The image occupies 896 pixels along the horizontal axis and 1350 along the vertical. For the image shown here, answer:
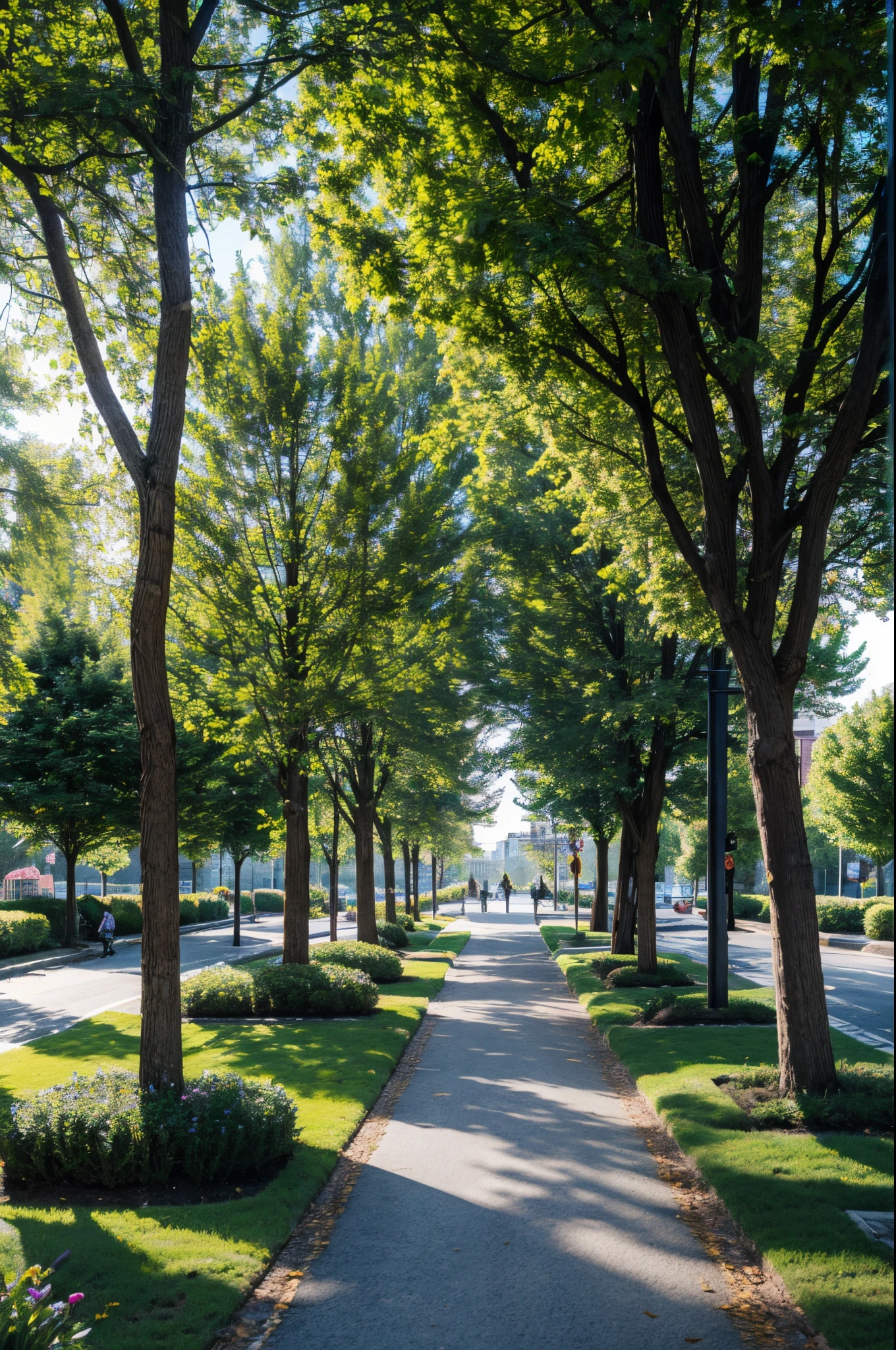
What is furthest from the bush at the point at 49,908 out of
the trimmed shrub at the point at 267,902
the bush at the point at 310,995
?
the trimmed shrub at the point at 267,902

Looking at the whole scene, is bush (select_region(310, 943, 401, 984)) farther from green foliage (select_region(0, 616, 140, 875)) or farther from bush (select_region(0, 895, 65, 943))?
bush (select_region(0, 895, 65, 943))

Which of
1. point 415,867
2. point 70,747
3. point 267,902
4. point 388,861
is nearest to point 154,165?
point 70,747

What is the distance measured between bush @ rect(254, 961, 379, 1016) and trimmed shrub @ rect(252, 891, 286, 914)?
47.9 m

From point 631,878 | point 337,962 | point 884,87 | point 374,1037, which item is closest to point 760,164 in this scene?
point 884,87

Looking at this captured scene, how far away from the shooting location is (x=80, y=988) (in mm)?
19578

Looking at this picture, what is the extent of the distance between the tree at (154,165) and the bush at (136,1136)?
516 mm

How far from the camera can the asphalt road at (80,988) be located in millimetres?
14820

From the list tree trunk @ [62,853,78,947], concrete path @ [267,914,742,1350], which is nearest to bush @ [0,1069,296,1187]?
concrete path @ [267,914,742,1350]

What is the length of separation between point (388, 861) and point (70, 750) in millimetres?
10636

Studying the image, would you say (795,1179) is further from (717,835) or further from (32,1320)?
(717,835)

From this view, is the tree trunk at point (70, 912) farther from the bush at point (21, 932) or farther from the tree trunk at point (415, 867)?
the tree trunk at point (415, 867)

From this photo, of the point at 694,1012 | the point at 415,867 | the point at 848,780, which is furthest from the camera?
the point at 415,867

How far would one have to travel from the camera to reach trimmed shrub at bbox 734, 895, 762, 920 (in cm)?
4628

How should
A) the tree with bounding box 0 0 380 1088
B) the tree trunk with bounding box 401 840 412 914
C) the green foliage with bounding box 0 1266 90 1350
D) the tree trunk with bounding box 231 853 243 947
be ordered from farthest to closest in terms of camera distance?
the tree trunk with bounding box 401 840 412 914
the tree trunk with bounding box 231 853 243 947
the tree with bounding box 0 0 380 1088
the green foliage with bounding box 0 1266 90 1350
